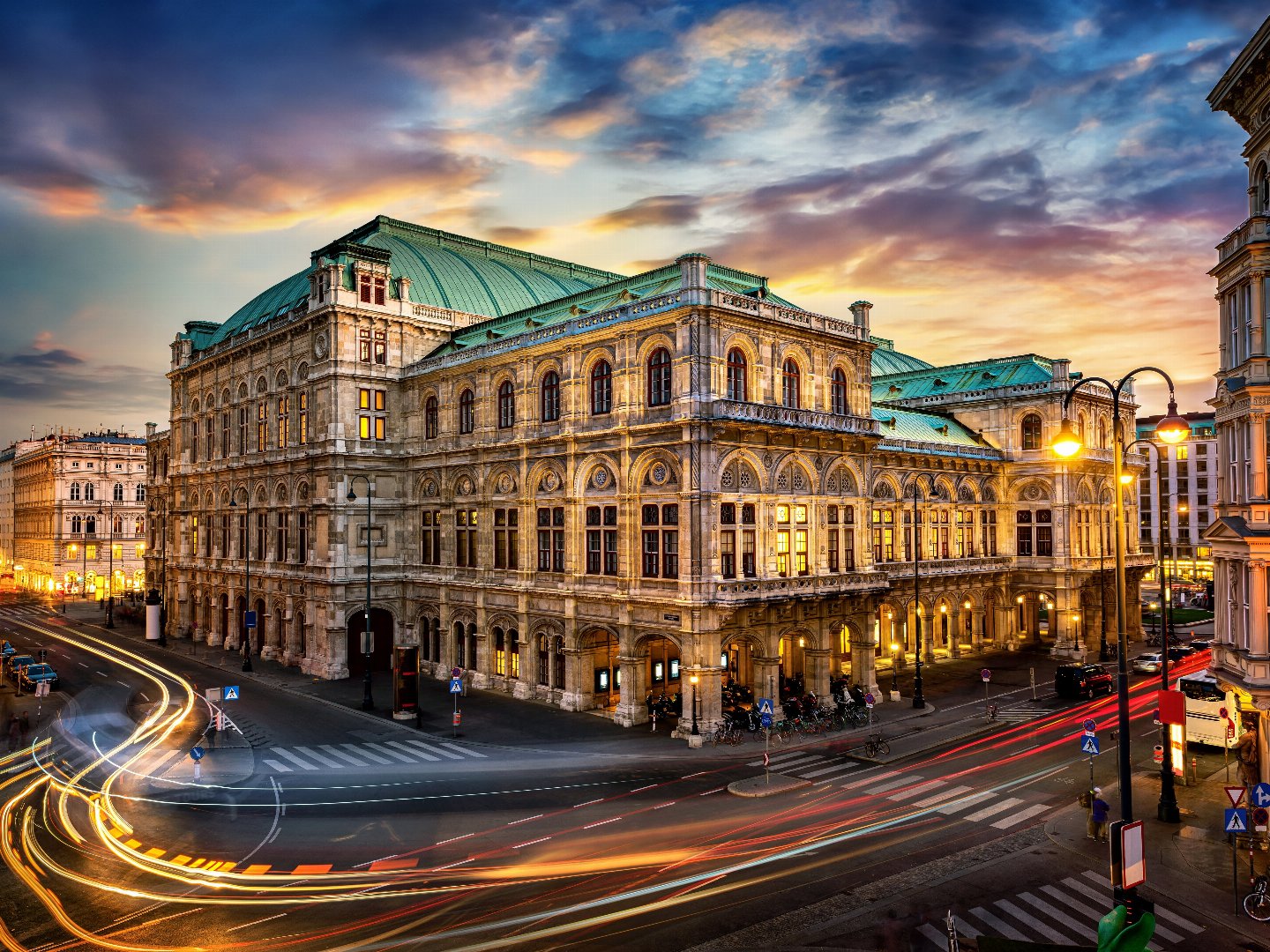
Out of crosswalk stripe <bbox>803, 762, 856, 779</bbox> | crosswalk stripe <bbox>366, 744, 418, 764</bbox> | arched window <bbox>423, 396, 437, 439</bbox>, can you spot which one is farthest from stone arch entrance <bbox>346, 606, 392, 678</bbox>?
crosswalk stripe <bbox>803, 762, 856, 779</bbox>

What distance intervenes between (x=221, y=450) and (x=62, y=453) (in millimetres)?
64490

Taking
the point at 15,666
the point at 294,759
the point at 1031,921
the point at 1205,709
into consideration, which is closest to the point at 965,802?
the point at 1031,921

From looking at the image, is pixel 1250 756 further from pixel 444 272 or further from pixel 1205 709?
pixel 444 272

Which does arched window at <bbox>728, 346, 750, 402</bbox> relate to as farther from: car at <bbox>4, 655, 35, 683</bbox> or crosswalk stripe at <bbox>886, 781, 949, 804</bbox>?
car at <bbox>4, 655, 35, 683</bbox>

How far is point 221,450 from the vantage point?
7231 cm

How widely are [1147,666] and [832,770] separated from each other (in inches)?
1321

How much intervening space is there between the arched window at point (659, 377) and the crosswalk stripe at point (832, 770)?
1765cm

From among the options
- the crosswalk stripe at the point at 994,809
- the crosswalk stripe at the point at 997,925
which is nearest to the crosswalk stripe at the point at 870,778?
the crosswalk stripe at the point at 994,809

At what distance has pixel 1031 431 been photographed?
6712cm

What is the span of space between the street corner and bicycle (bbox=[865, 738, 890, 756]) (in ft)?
15.1

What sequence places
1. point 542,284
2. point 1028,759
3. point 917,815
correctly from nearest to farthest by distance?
point 917,815 → point 1028,759 → point 542,284

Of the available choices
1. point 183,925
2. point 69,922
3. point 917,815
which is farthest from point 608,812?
point 69,922

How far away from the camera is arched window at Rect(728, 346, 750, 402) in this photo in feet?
137

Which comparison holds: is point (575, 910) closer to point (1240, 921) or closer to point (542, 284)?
point (1240, 921)
